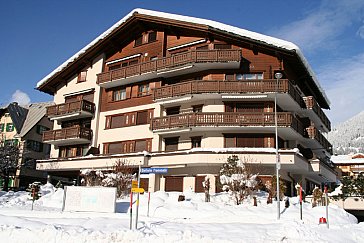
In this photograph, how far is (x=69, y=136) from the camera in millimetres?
37219

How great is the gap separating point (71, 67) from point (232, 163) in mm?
22327

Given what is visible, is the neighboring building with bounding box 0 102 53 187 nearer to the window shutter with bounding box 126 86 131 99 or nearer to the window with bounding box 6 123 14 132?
the window with bounding box 6 123 14 132

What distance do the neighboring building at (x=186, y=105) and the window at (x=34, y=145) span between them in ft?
33.8

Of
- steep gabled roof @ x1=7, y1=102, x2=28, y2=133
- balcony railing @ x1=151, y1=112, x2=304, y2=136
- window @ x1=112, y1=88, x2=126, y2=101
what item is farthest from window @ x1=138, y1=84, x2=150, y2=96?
steep gabled roof @ x1=7, y1=102, x2=28, y2=133

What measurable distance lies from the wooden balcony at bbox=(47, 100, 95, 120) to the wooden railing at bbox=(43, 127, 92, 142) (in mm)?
1493

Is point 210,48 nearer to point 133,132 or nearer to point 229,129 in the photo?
point 229,129

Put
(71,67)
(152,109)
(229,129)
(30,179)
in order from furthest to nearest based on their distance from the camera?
(30,179) → (71,67) → (152,109) → (229,129)

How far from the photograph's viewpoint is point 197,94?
99.2 ft

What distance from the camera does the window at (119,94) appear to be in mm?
36938

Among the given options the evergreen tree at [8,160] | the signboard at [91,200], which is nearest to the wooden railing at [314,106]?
the signboard at [91,200]

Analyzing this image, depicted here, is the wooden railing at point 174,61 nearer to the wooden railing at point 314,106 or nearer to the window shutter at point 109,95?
the window shutter at point 109,95

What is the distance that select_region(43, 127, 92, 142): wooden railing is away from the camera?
3656cm

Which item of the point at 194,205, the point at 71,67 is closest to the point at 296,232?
the point at 194,205

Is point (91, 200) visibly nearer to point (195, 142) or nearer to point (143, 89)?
point (195, 142)
